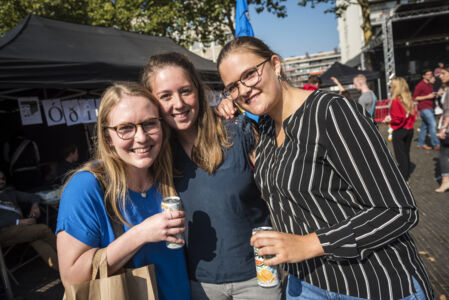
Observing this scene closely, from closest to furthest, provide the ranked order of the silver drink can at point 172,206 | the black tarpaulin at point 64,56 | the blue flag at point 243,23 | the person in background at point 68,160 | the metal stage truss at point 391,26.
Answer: the silver drink can at point 172,206
the blue flag at point 243,23
the black tarpaulin at point 64,56
the person in background at point 68,160
the metal stage truss at point 391,26

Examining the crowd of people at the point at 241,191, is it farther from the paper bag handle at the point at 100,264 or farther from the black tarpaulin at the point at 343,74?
the black tarpaulin at the point at 343,74

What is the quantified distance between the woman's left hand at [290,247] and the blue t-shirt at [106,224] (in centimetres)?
57

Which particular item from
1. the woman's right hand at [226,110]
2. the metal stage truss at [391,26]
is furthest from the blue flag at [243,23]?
the metal stage truss at [391,26]

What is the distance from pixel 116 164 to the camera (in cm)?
149

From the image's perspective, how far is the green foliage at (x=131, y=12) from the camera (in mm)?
12820

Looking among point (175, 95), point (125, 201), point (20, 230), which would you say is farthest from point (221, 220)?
point (20, 230)

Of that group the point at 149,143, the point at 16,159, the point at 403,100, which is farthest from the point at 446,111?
the point at 16,159

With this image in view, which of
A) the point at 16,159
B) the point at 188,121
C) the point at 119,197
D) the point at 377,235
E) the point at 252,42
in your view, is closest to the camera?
the point at 377,235

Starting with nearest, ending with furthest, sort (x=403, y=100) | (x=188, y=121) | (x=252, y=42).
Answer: (x=252, y=42), (x=188, y=121), (x=403, y=100)

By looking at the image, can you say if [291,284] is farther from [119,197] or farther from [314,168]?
[119,197]

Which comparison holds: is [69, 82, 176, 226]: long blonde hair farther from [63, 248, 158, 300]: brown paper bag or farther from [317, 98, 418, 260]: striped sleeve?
[317, 98, 418, 260]: striped sleeve

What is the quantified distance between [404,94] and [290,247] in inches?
237

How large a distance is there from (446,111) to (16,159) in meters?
7.66

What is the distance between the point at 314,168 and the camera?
1.20 meters
